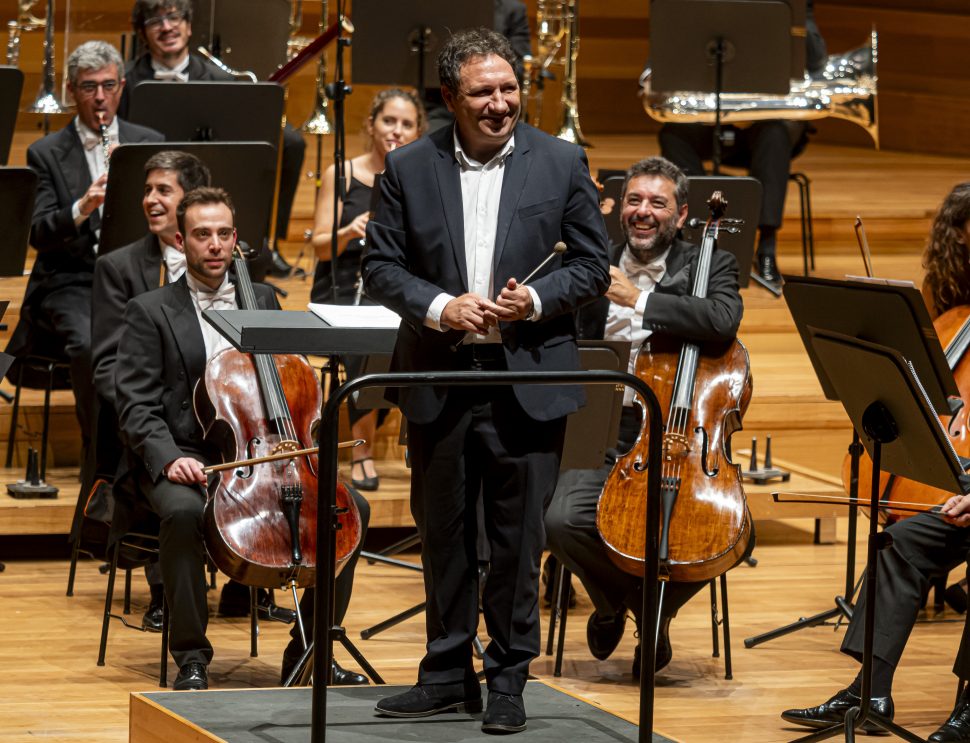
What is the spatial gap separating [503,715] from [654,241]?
5.35ft

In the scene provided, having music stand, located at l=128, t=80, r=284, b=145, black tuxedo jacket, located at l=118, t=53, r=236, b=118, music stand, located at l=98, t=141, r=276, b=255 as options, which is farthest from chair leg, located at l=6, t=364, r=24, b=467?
black tuxedo jacket, located at l=118, t=53, r=236, b=118

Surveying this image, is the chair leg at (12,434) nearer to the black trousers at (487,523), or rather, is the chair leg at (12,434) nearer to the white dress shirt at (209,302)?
the white dress shirt at (209,302)

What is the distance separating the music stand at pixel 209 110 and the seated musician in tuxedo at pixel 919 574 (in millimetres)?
2059

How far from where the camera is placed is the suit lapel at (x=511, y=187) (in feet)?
9.66

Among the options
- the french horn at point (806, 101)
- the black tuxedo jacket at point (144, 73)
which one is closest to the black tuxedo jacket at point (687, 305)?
the black tuxedo jacket at point (144, 73)

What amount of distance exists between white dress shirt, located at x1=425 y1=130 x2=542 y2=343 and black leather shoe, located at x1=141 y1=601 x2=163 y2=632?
1.65 m

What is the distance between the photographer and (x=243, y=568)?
355 cm

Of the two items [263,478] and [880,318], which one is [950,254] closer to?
[880,318]

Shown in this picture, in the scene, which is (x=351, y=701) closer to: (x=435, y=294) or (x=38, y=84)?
(x=435, y=294)

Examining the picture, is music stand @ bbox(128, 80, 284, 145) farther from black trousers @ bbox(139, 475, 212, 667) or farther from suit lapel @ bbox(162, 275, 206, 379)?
black trousers @ bbox(139, 475, 212, 667)

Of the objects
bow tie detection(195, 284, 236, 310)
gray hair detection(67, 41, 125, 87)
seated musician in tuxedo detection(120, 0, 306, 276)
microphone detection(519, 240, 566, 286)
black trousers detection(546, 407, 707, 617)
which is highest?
seated musician in tuxedo detection(120, 0, 306, 276)

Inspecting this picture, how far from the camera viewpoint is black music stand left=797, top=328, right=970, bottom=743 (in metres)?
3.04

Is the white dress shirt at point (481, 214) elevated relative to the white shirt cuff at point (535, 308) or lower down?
elevated

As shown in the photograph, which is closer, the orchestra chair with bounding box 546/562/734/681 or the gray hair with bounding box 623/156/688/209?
the orchestra chair with bounding box 546/562/734/681
